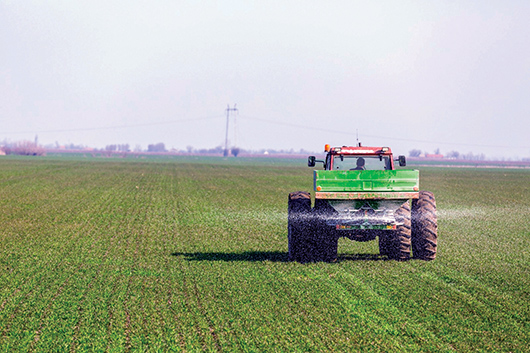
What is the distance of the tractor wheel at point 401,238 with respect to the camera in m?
12.6

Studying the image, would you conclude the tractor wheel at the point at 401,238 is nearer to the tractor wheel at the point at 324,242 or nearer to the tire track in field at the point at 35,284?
the tractor wheel at the point at 324,242

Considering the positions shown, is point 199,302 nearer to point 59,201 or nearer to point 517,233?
point 517,233

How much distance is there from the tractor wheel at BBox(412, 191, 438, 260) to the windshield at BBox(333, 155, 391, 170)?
1523 millimetres

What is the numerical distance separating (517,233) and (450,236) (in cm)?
262

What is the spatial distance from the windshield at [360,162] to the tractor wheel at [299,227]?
160 cm

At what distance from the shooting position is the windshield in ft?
47.3

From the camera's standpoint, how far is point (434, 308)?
9578 mm

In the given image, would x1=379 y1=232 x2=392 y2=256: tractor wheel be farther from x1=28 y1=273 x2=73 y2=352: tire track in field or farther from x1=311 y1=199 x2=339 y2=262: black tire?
x1=28 y1=273 x2=73 y2=352: tire track in field

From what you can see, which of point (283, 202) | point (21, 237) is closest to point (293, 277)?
point (21, 237)

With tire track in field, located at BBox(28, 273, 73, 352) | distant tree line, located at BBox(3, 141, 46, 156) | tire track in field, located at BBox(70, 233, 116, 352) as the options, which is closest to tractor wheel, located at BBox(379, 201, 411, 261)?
tire track in field, located at BBox(70, 233, 116, 352)

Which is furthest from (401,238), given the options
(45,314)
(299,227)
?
(45,314)

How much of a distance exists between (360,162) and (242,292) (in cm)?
534

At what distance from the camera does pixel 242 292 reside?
10523 millimetres

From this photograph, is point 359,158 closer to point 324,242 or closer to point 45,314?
point 324,242
